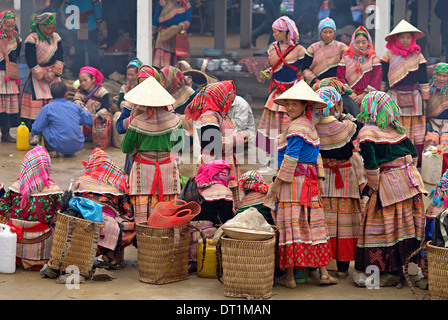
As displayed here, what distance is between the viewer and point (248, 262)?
6.43 m

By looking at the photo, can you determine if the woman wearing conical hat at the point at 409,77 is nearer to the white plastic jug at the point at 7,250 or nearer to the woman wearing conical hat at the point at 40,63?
the woman wearing conical hat at the point at 40,63

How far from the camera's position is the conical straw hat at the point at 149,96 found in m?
7.34

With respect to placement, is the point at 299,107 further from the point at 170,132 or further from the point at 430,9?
the point at 430,9

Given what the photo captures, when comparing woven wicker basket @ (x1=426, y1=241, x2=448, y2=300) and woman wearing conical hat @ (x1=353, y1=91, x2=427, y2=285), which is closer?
woven wicker basket @ (x1=426, y1=241, x2=448, y2=300)

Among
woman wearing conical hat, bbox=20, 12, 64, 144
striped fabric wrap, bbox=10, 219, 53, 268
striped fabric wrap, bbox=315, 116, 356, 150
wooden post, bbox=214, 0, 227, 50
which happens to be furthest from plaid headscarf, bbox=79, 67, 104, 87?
striped fabric wrap, bbox=315, 116, 356, 150

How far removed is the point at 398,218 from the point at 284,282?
A: 1.12 m

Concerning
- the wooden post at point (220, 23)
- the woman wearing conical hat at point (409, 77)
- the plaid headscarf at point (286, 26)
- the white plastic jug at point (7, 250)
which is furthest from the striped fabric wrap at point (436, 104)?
the wooden post at point (220, 23)

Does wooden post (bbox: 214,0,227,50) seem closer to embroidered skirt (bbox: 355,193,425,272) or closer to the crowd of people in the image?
the crowd of people

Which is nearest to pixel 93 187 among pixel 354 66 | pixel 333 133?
pixel 333 133

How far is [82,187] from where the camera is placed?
7.32 m

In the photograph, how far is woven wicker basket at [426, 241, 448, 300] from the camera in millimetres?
6199

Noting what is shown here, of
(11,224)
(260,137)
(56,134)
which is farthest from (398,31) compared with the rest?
(11,224)

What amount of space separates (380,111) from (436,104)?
14.9 ft

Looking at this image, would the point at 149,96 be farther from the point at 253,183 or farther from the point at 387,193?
the point at 387,193
